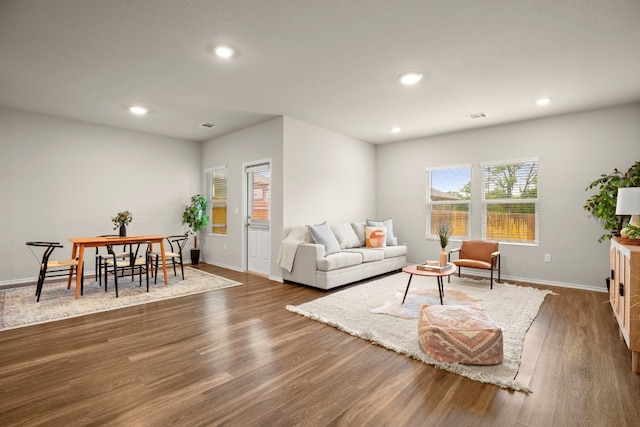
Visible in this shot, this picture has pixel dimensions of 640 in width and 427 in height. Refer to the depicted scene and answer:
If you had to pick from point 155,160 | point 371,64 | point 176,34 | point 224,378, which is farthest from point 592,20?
point 155,160

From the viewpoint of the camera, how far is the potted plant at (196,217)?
6590 millimetres

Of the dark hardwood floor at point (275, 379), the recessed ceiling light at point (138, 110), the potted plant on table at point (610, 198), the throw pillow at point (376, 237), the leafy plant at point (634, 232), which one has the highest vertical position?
the recessed ceiling light at point (138, 110)

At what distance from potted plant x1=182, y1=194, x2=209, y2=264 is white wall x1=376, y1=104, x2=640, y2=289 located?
16.4 feet

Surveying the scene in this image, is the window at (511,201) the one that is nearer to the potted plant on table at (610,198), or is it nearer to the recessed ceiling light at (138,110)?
the potted plant on table at (610,198)

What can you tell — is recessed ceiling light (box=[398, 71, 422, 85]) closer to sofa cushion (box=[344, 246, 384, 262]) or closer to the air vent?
the air vent

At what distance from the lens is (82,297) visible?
4125 millimetres

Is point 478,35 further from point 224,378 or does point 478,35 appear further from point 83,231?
point 83,231

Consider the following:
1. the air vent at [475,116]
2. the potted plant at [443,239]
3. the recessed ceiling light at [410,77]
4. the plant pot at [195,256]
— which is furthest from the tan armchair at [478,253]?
the plant pot at [195,256]

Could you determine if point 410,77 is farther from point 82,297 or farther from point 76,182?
point 76,182

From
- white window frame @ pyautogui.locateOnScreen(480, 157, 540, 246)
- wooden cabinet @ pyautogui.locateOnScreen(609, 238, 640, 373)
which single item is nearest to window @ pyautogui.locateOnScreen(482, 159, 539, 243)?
white window frame @ pyautogui.locateOnScreen(480, 157, 540, 246)

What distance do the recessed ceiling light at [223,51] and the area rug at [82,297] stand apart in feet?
10.0

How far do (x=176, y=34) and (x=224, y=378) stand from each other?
279cm

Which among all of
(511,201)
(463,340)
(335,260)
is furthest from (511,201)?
(463,340)

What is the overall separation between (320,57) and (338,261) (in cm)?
273
